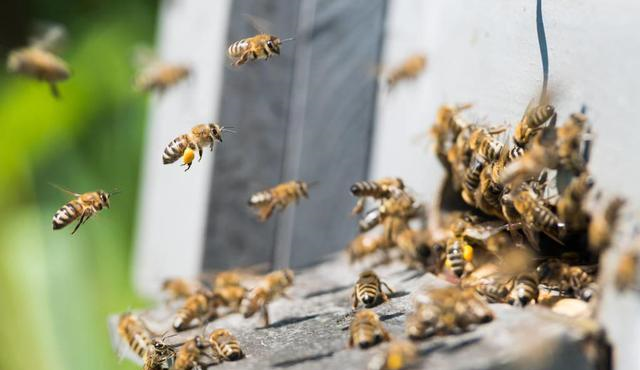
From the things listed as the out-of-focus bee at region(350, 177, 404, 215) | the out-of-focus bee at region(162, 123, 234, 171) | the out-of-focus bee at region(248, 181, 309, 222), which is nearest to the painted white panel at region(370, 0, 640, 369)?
the out-of-focus bee at region(350, 177, 404, 215)

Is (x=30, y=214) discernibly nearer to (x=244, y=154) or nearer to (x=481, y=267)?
(x=244, y=154)

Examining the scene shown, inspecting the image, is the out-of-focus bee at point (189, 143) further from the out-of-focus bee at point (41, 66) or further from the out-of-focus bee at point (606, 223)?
the out-of-focus bee at point (41, 66)

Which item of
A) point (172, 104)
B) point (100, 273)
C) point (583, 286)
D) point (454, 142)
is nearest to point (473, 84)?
point (454, 142)

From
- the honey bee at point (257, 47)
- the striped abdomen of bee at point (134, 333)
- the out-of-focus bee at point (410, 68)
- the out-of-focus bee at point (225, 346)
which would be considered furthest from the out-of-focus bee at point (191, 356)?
the out-of-focus bee at point (410, 68)

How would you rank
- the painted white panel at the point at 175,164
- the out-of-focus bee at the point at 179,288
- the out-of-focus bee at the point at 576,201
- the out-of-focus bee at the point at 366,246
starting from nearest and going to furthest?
the out-of-focus bee at the point at 576,201 < the out-of-focus bee at the point at 366,246 < the out-of-focus bee at the point at 179,288 < the painted white panel at the point at 175,164

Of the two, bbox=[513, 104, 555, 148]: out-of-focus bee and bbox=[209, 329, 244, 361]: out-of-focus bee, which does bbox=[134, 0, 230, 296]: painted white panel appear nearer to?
bbox=[209, 329, 244, 361]: out-of-focus bee

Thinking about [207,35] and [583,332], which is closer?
[583,332]
